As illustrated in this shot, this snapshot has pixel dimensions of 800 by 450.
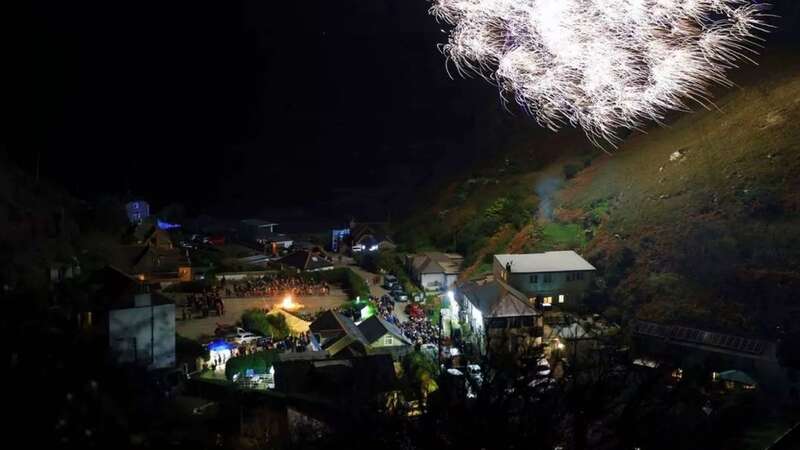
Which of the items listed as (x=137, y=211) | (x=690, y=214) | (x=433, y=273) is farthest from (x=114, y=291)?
(x=137, y=211)

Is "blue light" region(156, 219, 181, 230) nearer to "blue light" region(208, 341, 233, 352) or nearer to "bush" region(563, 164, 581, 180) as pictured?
"blue light" region(208, 341, 233, 352)

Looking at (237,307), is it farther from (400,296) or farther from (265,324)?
(400,296)

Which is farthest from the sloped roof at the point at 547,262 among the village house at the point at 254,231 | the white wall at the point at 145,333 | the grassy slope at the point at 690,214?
the village house at the point at 254,231

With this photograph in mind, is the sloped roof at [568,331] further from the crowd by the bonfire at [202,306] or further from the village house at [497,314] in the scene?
the crowd by the bonfire at [202,306]

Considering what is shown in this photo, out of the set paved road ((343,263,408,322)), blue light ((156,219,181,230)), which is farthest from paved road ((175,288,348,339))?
blue light ((156,219,181,230))

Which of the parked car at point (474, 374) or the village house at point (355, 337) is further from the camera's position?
the village house at point (355, 337)

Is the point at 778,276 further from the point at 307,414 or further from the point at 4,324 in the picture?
the point at 4,324

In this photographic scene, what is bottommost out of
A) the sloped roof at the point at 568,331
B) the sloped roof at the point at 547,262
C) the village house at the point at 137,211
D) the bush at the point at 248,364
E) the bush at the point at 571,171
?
the bush at the point at 248,364
